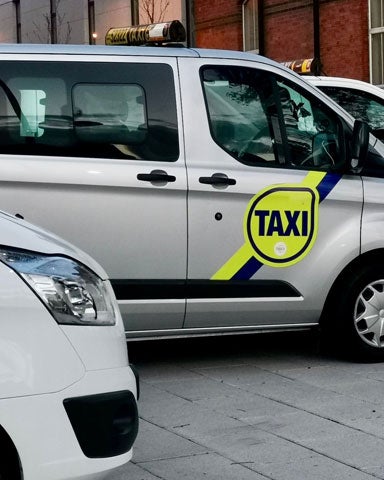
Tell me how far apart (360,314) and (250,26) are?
21799 millimetres

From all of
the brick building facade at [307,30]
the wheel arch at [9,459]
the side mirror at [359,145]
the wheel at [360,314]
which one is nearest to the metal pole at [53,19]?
the brick building facade at [307,30]

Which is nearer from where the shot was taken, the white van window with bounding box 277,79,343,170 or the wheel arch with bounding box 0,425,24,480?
the wheel arch with bounding box 0,425,24,480

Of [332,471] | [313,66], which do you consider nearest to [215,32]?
[313,66]

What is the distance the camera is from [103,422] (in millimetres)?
3486

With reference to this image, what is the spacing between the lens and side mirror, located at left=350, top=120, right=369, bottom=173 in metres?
6.72

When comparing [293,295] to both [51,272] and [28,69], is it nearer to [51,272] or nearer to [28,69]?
[28,69]

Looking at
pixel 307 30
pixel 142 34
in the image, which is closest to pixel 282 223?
pixel 142 34

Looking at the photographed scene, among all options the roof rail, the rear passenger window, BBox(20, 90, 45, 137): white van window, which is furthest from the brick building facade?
BBox(20, 90, 45, 137): white van window

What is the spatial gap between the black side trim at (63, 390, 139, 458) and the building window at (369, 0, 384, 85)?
832 inches

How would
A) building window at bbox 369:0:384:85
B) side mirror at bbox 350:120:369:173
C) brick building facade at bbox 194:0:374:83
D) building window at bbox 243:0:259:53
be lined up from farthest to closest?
building window at bbox 243:0:259:53 → brick building facade at bbox 194:0:374:83 → building window at bbox 369:0:384:85 → side mirror at bbox 350:120:369:173

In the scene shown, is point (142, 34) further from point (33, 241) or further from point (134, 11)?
point (134, 11)

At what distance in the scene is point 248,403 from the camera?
19.5ft

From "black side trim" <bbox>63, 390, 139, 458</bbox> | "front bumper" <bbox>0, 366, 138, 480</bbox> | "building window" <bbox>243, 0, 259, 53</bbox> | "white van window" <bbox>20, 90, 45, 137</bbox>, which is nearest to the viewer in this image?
"front bumper" <bbox>0, 366, 138, 480</bbox>

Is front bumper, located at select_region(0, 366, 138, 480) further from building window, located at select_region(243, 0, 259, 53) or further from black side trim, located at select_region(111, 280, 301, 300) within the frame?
building window, located at select_region(243, 0, 259, 53)
